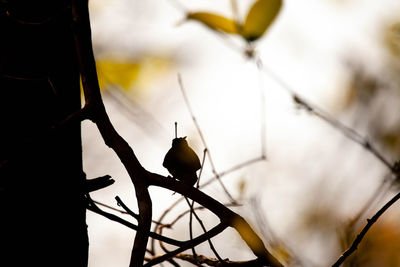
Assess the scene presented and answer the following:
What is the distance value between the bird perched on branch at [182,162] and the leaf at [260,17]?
22 cm

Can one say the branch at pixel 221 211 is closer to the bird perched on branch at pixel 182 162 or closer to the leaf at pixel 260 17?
the bird perched on branch at pixel 182 162

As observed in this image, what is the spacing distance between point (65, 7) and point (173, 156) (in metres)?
0.36

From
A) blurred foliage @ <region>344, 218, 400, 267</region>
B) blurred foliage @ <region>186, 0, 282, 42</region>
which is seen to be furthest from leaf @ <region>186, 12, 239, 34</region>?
blurred foliage @ <region>344, 218, 400, 267</region>

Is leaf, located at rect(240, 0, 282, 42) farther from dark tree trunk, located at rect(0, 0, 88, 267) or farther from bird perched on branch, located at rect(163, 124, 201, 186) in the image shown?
dark tree trunk, located at rect(0, 0, 88, 267)

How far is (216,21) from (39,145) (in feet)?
1.25

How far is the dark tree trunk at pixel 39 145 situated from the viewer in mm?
692

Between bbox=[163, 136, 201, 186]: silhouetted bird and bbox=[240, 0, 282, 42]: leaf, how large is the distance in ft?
0.73

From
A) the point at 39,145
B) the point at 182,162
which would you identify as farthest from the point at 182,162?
the point at 39,145

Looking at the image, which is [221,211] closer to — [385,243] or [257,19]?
[257,19]


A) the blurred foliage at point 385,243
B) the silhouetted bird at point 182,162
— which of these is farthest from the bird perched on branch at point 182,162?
the blurred foliage at point 385,243

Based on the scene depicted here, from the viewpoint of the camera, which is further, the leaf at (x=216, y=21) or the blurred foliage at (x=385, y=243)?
the blurred foliage at (x=385, y=243)

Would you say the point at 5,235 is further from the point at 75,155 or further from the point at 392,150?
the point at 392,150

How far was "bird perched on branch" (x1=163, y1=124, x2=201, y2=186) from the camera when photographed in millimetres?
702

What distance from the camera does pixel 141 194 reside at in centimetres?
64
